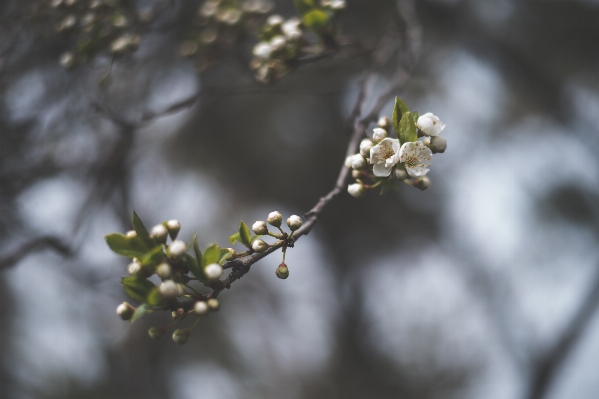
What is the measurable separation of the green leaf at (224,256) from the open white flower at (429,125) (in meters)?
0.47

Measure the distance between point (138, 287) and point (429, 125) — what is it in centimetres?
65

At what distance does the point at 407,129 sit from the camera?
81 cm

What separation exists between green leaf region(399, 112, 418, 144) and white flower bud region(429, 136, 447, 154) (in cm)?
7

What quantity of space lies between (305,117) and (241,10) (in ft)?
10.2

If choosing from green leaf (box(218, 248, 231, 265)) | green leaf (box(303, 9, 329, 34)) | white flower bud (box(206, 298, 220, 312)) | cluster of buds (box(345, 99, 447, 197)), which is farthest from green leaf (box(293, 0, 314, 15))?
white flower bud (box(206, 298, 220, 312))

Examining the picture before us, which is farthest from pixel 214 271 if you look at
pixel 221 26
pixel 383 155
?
pixel 221 26

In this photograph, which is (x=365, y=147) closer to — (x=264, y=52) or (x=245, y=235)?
(x=245, y=235)

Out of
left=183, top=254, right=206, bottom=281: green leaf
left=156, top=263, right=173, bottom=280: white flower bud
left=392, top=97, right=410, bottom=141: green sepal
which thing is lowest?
left=183, top=254, right=206, bottom=281: green leaf

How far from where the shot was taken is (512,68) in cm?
357

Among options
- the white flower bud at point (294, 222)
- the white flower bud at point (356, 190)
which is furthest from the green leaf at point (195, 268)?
the white flower bud at point (356, 190)

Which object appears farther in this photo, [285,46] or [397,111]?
[285,46]

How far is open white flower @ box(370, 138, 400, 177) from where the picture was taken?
834 mm

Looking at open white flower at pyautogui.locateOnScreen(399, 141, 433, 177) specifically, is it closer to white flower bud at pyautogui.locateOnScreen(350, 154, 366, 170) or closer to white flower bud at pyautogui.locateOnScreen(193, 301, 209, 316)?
white flower bud at pyautogui.locateOnScreen(350, 154, 366, 170)

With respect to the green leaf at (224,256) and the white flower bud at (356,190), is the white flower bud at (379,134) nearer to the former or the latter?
the white flower bud at (356,190)
